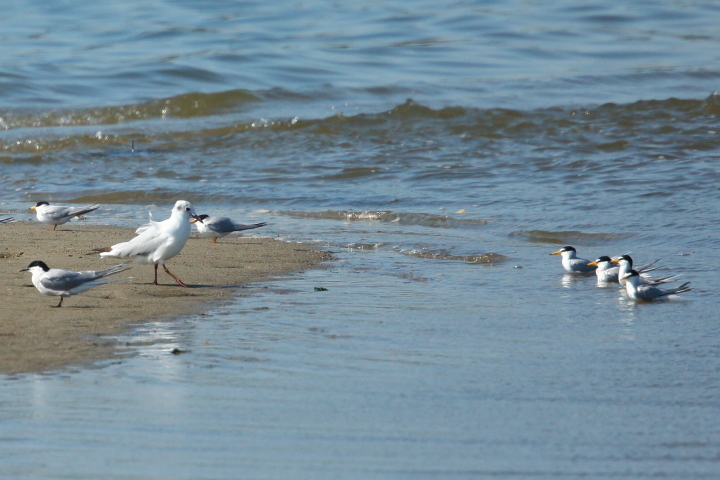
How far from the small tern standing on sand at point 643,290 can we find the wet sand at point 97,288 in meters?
2.25

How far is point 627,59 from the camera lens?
65.9 ft

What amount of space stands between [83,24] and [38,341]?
2149 centimetres

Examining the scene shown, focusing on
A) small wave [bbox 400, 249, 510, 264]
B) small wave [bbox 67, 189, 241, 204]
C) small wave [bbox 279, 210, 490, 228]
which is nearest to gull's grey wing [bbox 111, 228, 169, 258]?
small wave [bbox 400, 249, 510, 264]

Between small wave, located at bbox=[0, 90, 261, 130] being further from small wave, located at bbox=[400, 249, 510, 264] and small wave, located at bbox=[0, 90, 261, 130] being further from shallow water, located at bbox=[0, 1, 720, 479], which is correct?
small wave, located at bbox=[400, 249, 510, 264]

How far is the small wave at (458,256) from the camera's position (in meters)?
7.28

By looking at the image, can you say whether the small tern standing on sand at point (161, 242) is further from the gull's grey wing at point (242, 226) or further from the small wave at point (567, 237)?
the small wave at point (567, 237)

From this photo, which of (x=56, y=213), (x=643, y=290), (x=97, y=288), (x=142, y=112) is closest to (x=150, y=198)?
(x=56, y=213)

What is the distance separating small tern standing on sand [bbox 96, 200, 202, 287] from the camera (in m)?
6.03

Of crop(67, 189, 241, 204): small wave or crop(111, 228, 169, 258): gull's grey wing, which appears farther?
crop(67, 189, 241, 204): small wave

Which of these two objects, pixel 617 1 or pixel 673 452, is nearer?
pixel 673 452

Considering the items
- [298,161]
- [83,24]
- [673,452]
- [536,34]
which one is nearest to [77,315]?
[673,452]

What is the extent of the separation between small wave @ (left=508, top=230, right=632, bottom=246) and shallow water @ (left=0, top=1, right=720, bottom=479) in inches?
0.9

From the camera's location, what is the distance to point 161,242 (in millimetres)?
6031

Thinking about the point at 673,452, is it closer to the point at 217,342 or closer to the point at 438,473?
the point at 438,473
